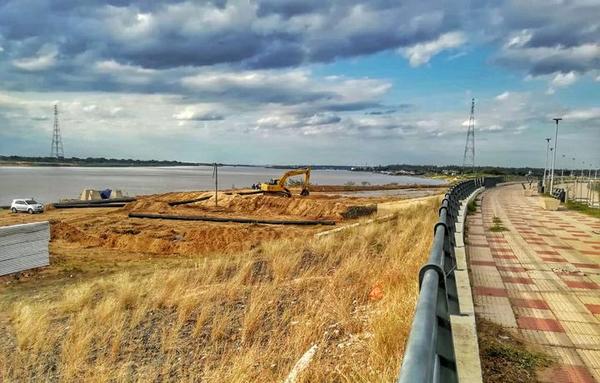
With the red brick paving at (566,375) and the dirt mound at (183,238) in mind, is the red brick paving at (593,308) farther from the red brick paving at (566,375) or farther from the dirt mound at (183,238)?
the dirt mound at (183,238)

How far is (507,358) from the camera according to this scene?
172 inches

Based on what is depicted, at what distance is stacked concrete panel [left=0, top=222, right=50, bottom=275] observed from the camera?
1719 centimetres

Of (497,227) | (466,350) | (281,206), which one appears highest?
(466,350)

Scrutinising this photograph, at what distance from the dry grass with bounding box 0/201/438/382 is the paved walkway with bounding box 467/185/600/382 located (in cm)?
112

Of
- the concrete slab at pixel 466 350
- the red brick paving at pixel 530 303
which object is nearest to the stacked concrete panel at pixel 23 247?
the red brick paving at pixel 530 303

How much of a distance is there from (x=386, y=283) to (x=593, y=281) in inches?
126

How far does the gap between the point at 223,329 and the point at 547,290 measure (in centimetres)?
515

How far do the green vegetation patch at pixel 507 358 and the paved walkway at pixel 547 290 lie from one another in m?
0.13

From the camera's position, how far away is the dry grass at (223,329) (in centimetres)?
572

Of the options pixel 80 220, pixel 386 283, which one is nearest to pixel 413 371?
pixel 386 283

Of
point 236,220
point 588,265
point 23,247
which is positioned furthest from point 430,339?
point 236,220

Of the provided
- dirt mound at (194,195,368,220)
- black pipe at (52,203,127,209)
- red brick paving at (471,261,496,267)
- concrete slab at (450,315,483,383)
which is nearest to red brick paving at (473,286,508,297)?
red brick paving at (471,261,496,267)

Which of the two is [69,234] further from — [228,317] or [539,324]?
[539,324]

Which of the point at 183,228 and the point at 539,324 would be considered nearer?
the point at 539,324
